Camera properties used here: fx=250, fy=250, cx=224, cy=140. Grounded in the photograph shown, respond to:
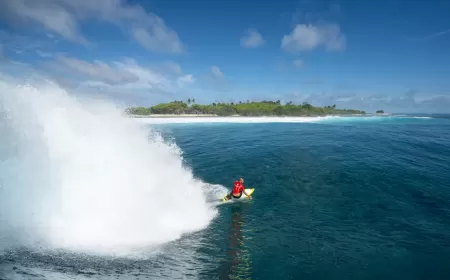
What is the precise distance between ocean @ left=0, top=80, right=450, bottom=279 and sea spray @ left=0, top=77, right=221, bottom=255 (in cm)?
6

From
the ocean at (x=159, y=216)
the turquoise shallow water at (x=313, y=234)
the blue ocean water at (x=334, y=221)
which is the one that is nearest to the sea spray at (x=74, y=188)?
the ocean at (x=159, y=216)

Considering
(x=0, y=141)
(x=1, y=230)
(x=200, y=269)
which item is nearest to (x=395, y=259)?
(x=200, y=269)

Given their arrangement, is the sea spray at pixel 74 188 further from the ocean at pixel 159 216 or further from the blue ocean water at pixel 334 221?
the blue ocean water at pixel 334 221

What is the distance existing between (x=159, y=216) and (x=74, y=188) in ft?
17.9

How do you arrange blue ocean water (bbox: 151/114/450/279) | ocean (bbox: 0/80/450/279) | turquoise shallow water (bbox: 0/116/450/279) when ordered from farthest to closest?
1. blue ocean water (bbox: 151/114/450/279)
2. ocean (bbox: 0/80/450/279)
3. turquoise shallow water (bbox: 0/116/450/279)

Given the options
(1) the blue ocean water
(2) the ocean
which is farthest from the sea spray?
(1) the blue ocean water

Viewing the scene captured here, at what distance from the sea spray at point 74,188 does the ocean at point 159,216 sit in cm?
6

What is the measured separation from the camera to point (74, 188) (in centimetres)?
1538

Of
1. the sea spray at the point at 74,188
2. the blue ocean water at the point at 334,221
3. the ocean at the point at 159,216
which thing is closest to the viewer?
the ocean at the point at 159,216

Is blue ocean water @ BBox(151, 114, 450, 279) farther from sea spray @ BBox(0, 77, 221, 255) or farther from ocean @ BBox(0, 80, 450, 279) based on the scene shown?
sea spray @ BBox(0, 77, 221, 255)

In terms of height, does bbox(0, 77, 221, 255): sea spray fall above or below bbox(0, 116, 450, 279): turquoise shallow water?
above

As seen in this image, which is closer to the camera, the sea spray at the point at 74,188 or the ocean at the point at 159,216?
the ocean at the point at 159,216

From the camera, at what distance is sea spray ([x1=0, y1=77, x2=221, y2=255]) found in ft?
44.0

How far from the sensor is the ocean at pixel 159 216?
11.6 metres
